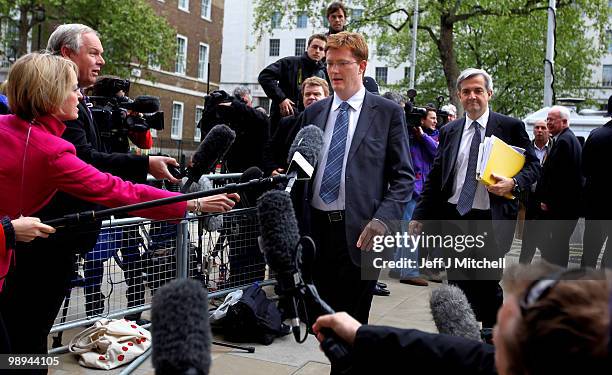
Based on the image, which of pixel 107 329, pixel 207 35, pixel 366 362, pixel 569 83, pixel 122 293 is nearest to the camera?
pixel 366 362

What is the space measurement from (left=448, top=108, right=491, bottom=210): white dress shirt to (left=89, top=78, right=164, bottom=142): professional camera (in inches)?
88.2

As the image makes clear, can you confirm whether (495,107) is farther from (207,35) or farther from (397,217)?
(397,217)

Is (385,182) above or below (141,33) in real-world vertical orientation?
below

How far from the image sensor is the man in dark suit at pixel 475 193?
15.8ft

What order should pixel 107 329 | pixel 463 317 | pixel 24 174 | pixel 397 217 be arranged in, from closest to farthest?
pixel 463 317
pixel 24 174
pixel 397 217
pixel 107 329

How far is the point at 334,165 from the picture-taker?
12.5 feet

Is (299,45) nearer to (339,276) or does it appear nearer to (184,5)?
(184,5)

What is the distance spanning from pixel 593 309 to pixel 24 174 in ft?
8.38

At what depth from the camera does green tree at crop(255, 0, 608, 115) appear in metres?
25.8

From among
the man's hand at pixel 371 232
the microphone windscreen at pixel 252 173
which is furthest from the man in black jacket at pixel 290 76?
the microphone windscreen at pixel 252 173

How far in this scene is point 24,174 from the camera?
3072mm

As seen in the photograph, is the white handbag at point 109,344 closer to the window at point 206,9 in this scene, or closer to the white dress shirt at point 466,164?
the white dress shirt at point 466,164

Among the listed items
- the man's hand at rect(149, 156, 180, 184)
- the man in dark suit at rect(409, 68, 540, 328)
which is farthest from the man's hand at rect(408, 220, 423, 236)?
the man's hand at rect(149, 156, 180, 184)

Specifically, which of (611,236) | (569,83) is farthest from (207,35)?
(611,236)
